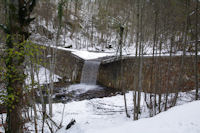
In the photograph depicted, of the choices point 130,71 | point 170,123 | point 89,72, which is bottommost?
point 170,123

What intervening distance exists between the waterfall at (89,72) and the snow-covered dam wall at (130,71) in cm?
31

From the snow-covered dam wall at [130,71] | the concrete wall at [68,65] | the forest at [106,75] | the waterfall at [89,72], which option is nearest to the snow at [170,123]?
the forest at [106,75]

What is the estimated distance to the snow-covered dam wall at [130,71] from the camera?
8.88 metres

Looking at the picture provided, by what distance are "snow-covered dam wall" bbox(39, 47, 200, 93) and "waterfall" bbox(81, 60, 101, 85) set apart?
306 mm

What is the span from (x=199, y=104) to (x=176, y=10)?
4162mm

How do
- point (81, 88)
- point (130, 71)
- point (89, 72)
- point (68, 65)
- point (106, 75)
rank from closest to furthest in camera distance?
point (130, 71) → point (81, 88) → point (106, 75) → point (89, 72) → point (68, 65)

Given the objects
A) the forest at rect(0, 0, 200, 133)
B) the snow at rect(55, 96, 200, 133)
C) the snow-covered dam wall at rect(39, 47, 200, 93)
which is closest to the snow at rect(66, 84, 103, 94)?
the forest at rect(0, 0, 200, 133)

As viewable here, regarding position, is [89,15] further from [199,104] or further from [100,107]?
[199,104]

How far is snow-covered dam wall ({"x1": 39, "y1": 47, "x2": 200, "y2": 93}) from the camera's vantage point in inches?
350

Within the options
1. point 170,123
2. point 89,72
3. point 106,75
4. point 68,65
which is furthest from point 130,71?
point 170,123

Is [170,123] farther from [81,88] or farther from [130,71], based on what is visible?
[81,88]

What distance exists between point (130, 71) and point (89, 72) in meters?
3.99

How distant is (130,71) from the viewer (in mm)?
10812

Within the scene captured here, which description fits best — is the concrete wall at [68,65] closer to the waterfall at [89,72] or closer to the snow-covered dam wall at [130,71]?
the snow-covered dam wall at [130,71]
